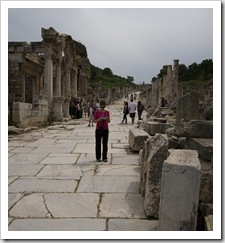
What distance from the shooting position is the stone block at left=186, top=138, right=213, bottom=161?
4.51 meters

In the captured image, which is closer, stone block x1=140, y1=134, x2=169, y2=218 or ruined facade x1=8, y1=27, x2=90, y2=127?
stone block x1=140, y1=134, x2=169, y2=218

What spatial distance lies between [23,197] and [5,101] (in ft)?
5.11

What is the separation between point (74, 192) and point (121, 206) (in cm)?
92

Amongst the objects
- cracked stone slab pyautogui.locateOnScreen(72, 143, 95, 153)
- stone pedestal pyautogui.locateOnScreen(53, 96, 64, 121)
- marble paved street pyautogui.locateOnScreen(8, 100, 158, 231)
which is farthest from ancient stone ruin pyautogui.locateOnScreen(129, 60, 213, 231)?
stone pedestal pyautogui.locateOnScreen(53, 96, 64, 121)

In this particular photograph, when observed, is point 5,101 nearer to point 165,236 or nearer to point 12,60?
point 165,236

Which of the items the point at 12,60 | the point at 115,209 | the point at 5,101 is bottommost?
the point at 115,209

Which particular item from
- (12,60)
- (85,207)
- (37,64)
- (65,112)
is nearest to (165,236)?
(85,207)

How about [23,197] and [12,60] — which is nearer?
[23,197]

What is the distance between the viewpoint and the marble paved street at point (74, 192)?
351 centimetres

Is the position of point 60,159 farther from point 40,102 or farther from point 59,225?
point 40,102

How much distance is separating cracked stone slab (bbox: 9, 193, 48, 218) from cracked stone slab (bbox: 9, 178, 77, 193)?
344 millimetres

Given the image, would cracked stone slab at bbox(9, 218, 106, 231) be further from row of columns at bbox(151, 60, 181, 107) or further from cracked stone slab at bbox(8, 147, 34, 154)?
row of columns at bbox(151, 60, 181, 107)

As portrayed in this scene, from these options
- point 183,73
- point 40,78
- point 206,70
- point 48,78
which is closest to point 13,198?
point 48,78

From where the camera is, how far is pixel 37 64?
23562 mm
